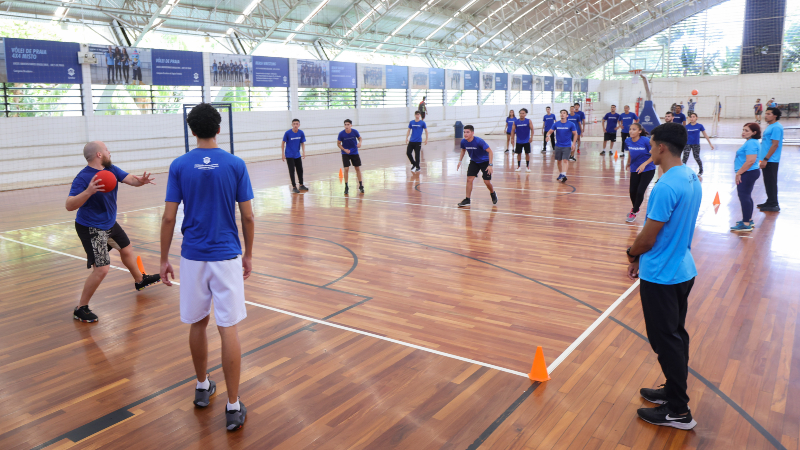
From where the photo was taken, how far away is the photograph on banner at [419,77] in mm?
28406

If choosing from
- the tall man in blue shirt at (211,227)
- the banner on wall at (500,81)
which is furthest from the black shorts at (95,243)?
the banner on wall at (500,81)

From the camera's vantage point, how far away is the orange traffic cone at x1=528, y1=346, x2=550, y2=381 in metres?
3.80

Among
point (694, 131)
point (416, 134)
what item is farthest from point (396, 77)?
point (694, 131)

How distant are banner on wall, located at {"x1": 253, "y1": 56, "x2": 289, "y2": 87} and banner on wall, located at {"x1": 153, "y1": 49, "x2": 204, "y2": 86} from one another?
2.39 m

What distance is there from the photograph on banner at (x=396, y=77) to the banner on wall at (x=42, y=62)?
14054 mm

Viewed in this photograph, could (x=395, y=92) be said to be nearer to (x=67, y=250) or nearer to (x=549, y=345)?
(x=67, y=250)

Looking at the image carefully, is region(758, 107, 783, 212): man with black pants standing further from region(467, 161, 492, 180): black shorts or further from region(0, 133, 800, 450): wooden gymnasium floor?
region(467, 161, 492, 180): black shorts

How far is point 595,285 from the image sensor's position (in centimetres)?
588

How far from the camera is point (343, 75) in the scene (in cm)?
2442

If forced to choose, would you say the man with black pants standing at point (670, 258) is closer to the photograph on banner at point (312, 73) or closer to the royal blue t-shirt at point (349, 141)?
the royal blue t-shirt at point (349, 141)

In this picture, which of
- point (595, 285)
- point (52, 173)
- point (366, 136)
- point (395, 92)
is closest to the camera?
point (595, 285)

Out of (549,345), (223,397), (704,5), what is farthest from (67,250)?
(704,5)

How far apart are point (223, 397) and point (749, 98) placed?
45320 mm

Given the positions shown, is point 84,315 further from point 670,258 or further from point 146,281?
point 670,258
